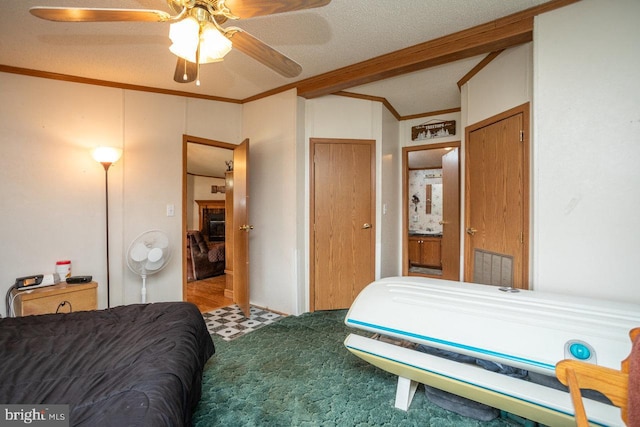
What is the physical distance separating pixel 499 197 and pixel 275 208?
229cm

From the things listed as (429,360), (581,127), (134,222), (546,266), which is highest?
(581,127)

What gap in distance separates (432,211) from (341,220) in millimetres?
A: 3706

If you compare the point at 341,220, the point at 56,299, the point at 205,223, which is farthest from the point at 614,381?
the point at 205,223

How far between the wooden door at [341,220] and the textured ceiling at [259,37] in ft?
2.92

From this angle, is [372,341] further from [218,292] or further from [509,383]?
[218,292]

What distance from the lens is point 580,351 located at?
47.6 inches

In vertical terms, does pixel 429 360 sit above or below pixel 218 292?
above

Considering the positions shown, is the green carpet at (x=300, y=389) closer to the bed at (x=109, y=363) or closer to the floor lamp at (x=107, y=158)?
the bed at (x=109, y=363)

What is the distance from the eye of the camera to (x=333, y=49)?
96.8 inches

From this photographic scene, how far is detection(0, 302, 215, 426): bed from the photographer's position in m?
0.96

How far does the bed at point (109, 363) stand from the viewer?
96cm

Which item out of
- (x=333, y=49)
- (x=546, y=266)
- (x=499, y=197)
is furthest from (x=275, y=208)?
(x=546, y=266)

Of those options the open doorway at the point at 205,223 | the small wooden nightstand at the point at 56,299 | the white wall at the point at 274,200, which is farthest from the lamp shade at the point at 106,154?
the white wall at the point at 274,200

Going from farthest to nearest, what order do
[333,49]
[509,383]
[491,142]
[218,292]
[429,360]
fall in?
[218,292], [491,142], [333,49], [429,360], [509,383]
